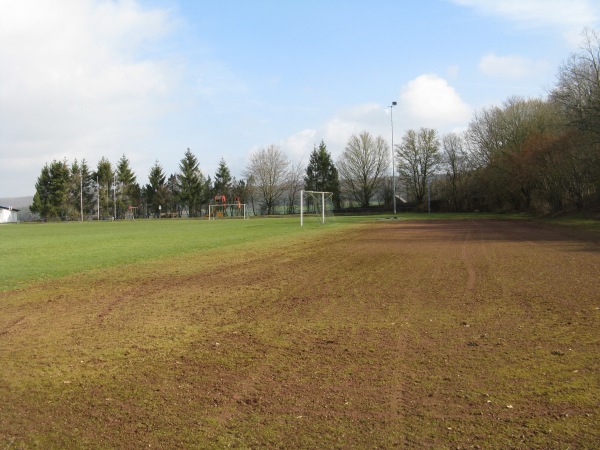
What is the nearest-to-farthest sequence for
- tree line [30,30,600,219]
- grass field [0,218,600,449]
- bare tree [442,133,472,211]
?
grass field [0,218,600,449] < tree line [30,30,600,219] < bare tree [442,133,472,211]

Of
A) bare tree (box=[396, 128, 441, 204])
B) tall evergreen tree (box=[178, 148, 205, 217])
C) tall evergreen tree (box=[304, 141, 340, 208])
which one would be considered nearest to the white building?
tall evergreen tree (box=[178, 148, 205, 217])

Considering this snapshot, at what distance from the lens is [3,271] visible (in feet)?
48.2

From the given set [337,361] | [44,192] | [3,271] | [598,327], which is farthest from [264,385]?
[44,192]

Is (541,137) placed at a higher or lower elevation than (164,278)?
higher

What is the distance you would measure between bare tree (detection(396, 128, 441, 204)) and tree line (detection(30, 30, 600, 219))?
17 centimetres

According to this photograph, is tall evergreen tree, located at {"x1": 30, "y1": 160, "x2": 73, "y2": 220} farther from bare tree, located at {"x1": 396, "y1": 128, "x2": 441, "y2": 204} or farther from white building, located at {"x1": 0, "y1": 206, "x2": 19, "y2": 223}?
bare tree, located at {"x1": 396, "y1": 128, "x2": 441, "y2": 204}

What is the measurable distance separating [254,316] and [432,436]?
15.8 feet

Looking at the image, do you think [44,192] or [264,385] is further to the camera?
[44,192]

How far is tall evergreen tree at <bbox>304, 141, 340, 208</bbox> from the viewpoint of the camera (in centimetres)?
9044

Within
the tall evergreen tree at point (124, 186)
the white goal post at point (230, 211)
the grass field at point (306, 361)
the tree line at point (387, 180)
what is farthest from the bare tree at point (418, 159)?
the grass field at point (306, 361)

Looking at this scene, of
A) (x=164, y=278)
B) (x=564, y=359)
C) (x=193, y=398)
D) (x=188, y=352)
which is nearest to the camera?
(x=193, y=398)

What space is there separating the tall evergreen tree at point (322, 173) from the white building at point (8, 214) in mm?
56899

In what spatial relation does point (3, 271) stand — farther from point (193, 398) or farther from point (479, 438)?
point (479, 438)

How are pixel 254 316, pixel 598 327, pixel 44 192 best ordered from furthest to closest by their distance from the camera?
pixel 44 192, pixel 254 316, pixel 598 327
